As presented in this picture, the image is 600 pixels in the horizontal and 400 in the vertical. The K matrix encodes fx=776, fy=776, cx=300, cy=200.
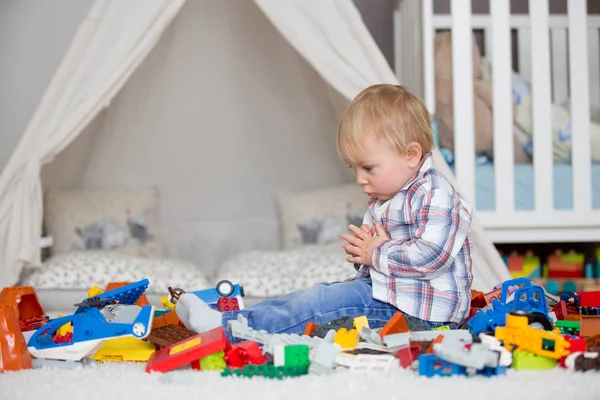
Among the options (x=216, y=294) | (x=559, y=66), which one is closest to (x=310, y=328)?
(x=216, y=294)

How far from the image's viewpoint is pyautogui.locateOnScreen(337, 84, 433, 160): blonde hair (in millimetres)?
1598

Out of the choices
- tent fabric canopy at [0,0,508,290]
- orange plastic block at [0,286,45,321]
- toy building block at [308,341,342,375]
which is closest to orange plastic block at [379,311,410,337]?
toy building block at [308,341,342,375]

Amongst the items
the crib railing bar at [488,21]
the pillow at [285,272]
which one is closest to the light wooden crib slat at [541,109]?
the crib railing bar at [488,21]

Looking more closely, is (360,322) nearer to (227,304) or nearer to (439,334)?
(439,334)

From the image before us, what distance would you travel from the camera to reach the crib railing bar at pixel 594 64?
11.2 feet

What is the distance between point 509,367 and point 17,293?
1.15 m

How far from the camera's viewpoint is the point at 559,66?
323cm

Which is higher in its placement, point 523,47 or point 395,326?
point 523,47

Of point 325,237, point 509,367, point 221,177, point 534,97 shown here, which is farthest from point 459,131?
point 509,367

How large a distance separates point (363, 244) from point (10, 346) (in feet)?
2.39

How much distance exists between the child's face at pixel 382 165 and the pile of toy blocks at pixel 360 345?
287 millimetres

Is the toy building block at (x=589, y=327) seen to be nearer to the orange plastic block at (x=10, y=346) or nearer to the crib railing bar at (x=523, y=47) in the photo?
the orange plastic block at (x=10, y=346)

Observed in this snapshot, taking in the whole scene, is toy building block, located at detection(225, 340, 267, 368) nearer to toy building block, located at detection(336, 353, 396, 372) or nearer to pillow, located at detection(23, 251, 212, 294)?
toy building block, located at detection(336, 353, 396, 372)

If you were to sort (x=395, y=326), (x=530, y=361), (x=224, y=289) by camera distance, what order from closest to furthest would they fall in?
1. (x=530, y=361)
2. (x=395, y=326)
3. (x=224, y=289)
